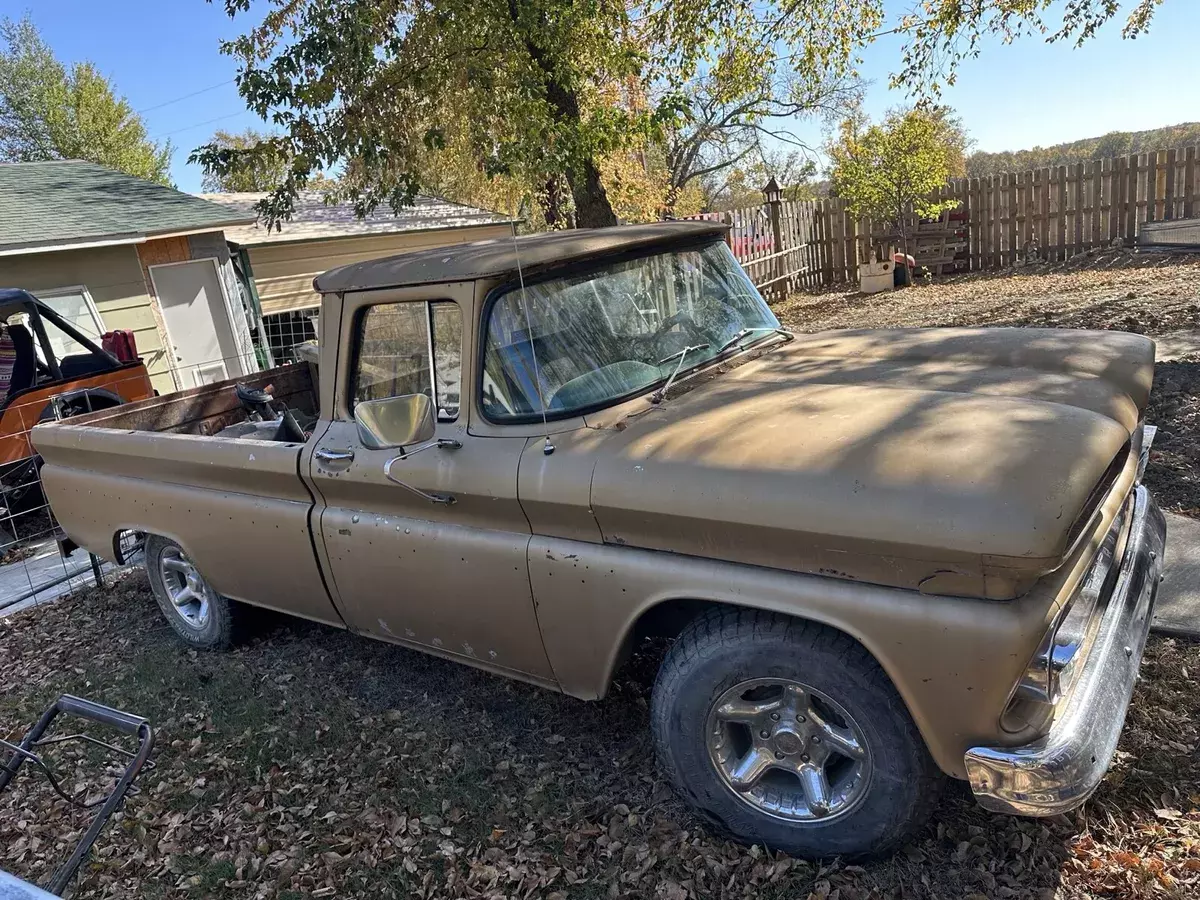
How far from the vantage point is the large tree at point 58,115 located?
28250 mm

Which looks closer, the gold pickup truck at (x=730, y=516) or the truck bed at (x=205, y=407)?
the gold pickup truck at (x=730, y=516)

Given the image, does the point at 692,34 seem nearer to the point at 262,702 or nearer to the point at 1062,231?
the point at 262,702

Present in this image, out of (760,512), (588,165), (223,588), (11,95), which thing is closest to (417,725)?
(223,588)

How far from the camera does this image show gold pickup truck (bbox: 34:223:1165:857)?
2.12 m

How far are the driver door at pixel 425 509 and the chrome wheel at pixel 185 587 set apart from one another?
146 cm

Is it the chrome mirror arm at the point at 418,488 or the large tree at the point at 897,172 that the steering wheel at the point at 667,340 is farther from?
the large tree at the point at 897,172

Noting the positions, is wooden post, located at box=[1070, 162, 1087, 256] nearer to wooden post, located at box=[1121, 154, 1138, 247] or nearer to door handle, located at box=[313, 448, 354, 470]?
wooden post, located at box=[1121, 154, 1138, 247]

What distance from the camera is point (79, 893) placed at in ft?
10.0

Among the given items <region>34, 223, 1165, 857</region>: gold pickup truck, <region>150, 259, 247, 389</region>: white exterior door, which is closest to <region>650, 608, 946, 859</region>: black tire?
<region>34, 223, 1165, 857</region>: gold pickup truck

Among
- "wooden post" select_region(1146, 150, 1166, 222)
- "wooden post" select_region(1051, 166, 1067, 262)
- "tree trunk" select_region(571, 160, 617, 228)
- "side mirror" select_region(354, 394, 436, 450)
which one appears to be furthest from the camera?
"wooden post" select_region(1051, 166, 1067, 262)

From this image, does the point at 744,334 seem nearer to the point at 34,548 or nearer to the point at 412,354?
the point at 412,354

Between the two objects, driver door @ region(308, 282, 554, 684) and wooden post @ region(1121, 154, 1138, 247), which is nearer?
driver door @ region(308, 282, 554, 684)

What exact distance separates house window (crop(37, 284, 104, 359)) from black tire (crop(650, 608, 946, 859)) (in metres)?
11.3

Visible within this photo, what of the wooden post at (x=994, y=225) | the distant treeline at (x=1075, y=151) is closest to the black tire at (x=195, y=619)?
the wooden post at (x=994, y=225)
